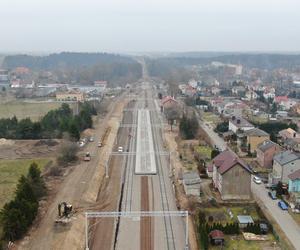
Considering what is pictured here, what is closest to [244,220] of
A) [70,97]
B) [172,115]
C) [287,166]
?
[287,166]

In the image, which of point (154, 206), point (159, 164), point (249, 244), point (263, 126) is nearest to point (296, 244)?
point (249, 244)

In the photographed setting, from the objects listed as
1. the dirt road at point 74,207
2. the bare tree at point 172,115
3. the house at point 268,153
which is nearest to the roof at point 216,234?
the dirt road at point 74,207

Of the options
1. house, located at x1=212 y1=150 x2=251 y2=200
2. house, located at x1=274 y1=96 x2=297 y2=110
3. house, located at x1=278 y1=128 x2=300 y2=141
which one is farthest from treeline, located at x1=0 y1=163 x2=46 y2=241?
house, located at x1=274 y1=96 x2=297 y2=110

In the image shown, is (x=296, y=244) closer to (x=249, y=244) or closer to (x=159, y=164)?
(x=249, y=244)

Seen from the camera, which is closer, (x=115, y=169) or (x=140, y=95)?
(x=115, y=169)

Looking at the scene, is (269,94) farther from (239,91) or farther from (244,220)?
(244,220)

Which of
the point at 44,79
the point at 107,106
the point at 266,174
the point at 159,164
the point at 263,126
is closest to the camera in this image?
the point at 266,174
